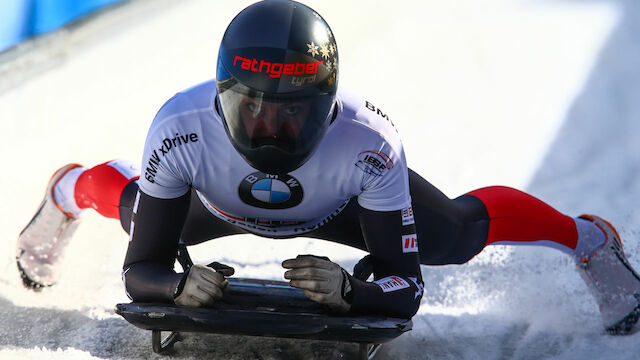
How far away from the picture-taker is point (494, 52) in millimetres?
7297

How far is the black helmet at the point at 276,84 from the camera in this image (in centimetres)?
243

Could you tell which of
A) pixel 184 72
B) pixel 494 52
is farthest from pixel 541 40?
pixel 184 72

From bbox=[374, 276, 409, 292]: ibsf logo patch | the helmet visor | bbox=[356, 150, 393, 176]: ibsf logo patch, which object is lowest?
bbox=[374, 276, 409, 292]: ibsf logo patch

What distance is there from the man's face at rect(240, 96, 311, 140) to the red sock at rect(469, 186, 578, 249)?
4.19ft

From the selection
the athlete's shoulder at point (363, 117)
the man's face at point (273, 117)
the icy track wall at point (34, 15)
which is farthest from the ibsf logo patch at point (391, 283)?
the icy track wall at point (34, 15)

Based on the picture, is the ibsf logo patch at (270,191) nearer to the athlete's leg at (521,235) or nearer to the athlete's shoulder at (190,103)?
the athlete's shoulder at (190,103)

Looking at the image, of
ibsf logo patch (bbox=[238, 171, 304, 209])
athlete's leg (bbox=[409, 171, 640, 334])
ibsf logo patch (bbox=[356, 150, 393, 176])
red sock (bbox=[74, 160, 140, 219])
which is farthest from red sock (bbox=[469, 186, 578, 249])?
red sock (bbox=[74, 160, 140, 219])

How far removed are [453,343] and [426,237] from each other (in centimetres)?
45

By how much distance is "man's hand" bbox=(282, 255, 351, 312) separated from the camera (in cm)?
255

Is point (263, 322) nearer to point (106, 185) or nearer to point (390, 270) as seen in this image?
point (390, 270)

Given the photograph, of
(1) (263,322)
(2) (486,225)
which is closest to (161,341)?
(1) (263,322)

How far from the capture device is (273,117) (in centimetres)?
244

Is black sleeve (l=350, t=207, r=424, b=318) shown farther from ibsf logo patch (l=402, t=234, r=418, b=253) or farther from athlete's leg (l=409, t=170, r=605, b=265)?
athlete's leg (l=409, t=170, r=605, b=265)

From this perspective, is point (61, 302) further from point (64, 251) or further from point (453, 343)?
point (453, 343)
